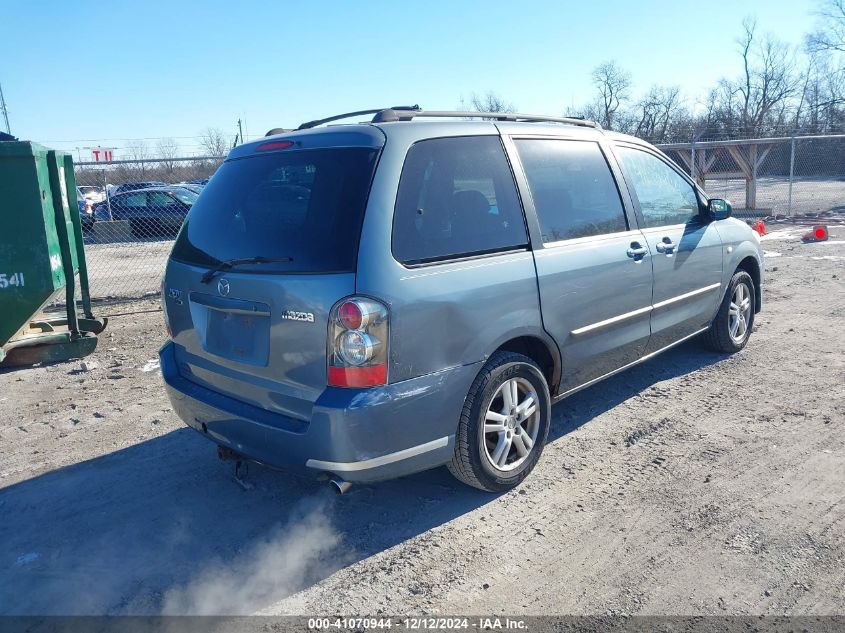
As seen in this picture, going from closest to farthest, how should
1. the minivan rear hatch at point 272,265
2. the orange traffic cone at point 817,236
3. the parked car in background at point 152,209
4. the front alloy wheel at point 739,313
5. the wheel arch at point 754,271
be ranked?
the minivan rear hatch at point 272,265, the front alloy wheel at point 739,313, the wheel arch at point 754,271, the orange traffic cone at point 817,236, the parked car in background at point 152,209

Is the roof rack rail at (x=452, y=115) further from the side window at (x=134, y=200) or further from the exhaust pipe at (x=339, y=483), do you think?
the side window at (x=134, y=200)

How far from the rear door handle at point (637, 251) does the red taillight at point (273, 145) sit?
232 centimetres

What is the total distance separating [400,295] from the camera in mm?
2861

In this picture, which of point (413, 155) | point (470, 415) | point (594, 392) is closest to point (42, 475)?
point (470, 415)

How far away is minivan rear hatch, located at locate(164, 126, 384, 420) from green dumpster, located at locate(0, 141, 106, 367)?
3.15m

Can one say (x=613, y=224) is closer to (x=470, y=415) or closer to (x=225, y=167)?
(x=470, y=415)

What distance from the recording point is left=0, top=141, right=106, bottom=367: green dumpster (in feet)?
19.3

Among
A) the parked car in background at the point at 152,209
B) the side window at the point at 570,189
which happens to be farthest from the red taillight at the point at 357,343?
the parked car in background at the point at 152,209

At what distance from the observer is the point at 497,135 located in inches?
146

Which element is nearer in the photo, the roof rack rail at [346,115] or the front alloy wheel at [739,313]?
the roof rack rail at [346,115]

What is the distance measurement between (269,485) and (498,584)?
5.09 feet

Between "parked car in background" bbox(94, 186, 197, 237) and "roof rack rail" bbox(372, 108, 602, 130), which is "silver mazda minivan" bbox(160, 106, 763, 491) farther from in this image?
"parked car in background" bbox(94, 186, 197, 237)

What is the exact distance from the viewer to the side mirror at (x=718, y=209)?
17.3ft

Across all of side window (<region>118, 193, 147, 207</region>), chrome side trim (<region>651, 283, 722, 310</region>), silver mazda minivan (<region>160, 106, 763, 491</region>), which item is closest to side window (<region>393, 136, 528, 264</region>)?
silver mazda minivan (<region>160, 106, 763, 491</region>)
